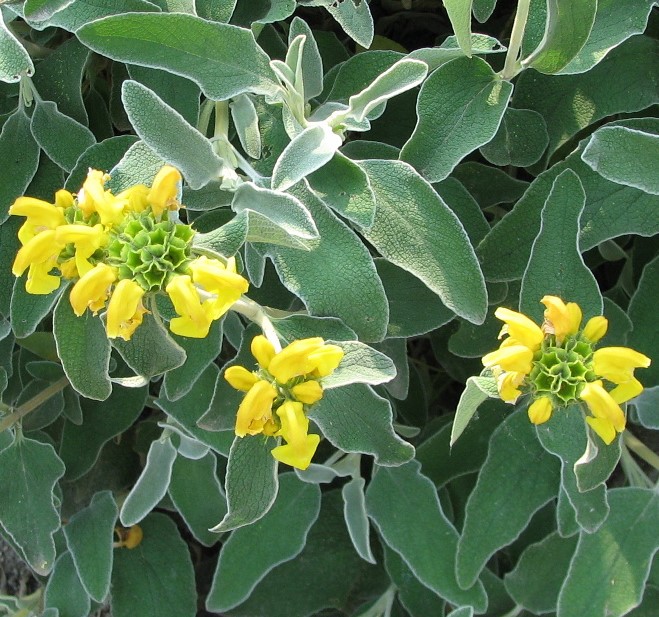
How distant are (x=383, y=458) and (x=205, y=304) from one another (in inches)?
11.4

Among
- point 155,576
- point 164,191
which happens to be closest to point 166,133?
point 164,191

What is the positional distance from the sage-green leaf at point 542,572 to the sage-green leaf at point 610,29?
676 mm

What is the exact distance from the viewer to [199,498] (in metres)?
1.26

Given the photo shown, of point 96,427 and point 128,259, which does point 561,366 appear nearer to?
point 128,259

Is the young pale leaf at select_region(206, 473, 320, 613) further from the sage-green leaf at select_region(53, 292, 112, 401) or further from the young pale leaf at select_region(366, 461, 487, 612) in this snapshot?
the sage-green leaf at select_region(53, 292, 112, 401)

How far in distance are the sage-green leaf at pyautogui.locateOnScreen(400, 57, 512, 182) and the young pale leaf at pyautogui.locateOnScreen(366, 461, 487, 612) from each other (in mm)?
467

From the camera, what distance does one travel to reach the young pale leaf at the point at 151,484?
1.12 metres

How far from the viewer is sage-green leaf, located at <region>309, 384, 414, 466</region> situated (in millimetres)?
837

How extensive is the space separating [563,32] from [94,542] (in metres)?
0.98

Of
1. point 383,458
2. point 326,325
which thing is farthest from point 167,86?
point 383,458

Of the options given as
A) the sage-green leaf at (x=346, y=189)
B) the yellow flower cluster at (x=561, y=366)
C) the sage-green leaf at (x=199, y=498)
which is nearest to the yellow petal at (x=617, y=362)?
the yellow flower cluster at (x=561, y=366)

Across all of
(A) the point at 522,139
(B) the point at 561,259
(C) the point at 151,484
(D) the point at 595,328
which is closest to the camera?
(D) the point at 595,328

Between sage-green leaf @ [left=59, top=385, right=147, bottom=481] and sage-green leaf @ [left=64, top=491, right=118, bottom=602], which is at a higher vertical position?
sage-green leaf @ [left=59, top=385, right=147, bottom=481]

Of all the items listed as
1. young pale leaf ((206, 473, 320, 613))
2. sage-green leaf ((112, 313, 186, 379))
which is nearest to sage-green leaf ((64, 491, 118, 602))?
young pale leaf ((206, 473, 320, 613))
